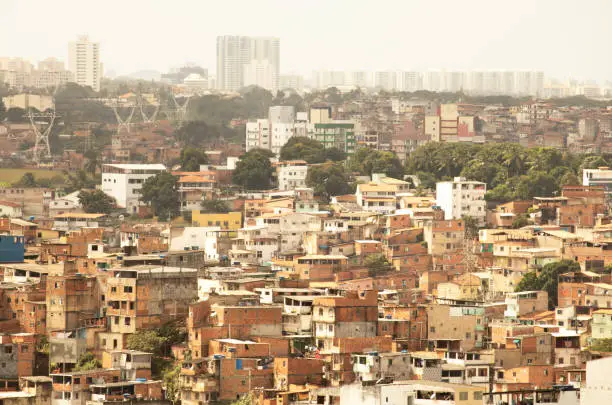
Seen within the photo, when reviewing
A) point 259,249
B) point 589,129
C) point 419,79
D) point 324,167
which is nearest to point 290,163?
point 324,167

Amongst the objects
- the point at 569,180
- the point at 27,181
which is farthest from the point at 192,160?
the point at 569,180

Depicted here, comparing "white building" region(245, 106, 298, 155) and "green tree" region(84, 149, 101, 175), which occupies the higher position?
"white building" region(245, 106, 298, 155)

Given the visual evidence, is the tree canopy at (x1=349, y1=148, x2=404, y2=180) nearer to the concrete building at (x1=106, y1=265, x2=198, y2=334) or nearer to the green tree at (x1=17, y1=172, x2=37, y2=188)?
the green tree at (x1=17, y1=172, x2=37, y2=188)

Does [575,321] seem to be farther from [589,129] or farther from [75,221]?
[589,129]

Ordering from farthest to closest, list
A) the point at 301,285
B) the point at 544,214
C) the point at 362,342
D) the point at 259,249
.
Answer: the point at 544,214 → the point at 259,249 → the point at 301,285 → the point at 362,342

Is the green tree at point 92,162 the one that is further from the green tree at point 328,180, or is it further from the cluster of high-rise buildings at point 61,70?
the cluster of high-rise buildings at point 61,70

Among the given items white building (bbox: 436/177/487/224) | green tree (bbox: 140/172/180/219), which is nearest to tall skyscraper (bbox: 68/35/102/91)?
green tree (bbox: 140/172/180/219)

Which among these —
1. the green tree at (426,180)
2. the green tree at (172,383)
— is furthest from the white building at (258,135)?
the green tree at (172,383)
